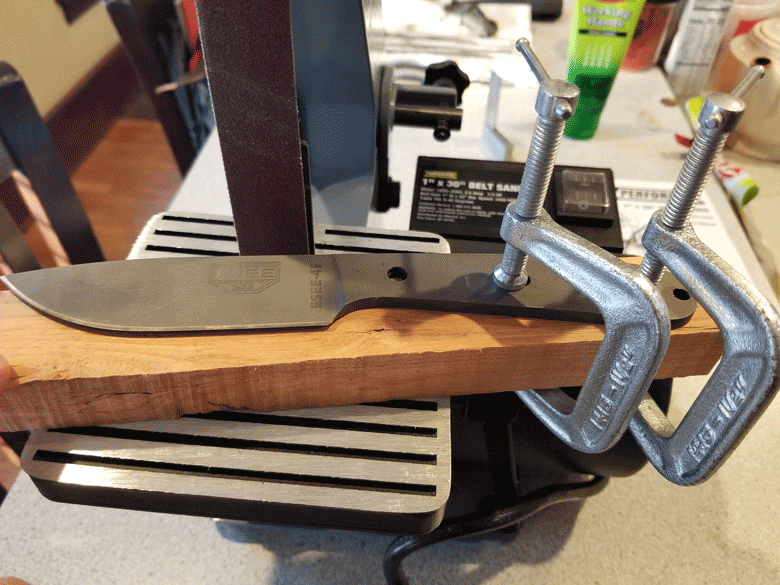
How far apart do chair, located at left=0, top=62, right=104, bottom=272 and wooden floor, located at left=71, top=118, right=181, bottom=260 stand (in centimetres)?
95

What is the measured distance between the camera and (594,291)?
0.40m

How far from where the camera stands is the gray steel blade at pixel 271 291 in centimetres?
47

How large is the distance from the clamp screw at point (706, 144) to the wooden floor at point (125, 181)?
1.83m

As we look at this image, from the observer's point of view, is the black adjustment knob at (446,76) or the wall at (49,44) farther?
the wall at (49,44)

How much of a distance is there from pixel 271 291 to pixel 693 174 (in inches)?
13.3

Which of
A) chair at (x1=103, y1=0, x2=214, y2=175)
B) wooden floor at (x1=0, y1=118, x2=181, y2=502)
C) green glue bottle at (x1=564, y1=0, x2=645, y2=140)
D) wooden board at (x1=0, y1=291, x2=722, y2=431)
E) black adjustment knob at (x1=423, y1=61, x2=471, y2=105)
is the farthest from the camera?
wooden floor at (x1=0, y1=118, x2=181, y2=502)

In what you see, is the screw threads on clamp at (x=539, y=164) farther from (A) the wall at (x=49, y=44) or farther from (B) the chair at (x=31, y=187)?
(A) the wall at (x=49, y=44)

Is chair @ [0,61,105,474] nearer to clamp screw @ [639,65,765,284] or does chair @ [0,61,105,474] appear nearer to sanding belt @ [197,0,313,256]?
sanding belt @ [197,0,313,256]

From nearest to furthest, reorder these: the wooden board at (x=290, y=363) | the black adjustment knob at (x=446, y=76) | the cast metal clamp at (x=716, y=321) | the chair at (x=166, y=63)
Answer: the cast metal clamp at (x=716, y=321) → the wooden board at (x=290, y=363) → the black adjustment knob at (x=446, y=76) → the chair at (x=166, y=63)

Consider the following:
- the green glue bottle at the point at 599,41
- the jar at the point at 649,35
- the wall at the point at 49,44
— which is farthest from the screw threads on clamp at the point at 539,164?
the wall at the point at 49,44

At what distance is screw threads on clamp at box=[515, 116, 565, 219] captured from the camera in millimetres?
383

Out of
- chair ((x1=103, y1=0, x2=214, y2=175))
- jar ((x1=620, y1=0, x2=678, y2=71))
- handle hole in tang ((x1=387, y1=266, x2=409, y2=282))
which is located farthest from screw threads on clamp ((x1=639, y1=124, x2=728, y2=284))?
chair ((x1=103, y1=0, x2=214, y2=175))

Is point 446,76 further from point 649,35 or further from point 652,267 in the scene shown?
point 649,35

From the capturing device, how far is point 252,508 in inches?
17.3
